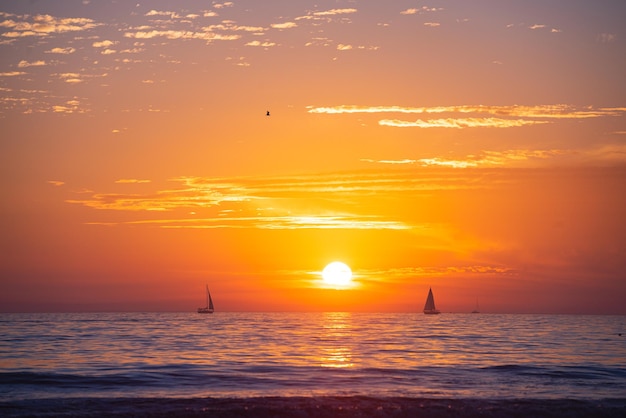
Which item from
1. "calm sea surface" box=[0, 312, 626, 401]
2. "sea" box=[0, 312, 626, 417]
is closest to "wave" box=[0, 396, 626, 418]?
"sea" box=[0, 312, 626, 417]

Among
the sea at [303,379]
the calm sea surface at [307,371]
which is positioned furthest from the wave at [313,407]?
the calm sea surface at [307,371]

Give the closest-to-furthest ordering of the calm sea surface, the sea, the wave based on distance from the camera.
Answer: the wave < the sea < the calm sea surface

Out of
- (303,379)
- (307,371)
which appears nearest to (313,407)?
(303,379)

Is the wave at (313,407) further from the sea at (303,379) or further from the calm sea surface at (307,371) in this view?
the calm sea surface at (307,371)

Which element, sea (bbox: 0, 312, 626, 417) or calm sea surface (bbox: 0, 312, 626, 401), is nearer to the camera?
sea (bbox: 0, 312, 626, 417)

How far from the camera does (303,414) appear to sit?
1151 inches

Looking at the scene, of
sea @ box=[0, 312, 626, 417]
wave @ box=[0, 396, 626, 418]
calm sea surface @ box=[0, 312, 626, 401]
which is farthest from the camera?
calm sea surface @ box=[0, 312, 626, 401]

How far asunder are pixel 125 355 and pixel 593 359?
4349cm

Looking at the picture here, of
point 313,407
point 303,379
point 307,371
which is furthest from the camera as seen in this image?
point 307,371

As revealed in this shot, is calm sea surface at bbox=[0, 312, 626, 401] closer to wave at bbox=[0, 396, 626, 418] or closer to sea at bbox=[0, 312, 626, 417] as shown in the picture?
sea at bbox=[0, 312, 626, 417]

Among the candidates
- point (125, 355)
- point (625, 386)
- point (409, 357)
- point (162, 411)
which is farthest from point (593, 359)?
point (162, 411)

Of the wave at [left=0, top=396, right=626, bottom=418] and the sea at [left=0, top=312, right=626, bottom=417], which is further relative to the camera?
the sea at [left=0, top=312, right=626, bottom=417]

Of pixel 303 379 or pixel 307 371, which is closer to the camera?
pixel 303 379

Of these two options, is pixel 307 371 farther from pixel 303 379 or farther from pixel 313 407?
pixel 313 407
